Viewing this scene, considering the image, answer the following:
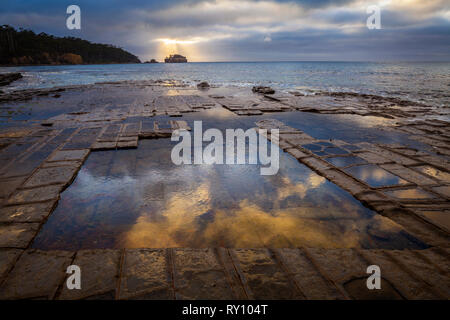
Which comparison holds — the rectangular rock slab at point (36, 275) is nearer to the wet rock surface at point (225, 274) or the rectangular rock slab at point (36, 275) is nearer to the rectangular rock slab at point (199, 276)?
the wet rock surface at point (225, 274)

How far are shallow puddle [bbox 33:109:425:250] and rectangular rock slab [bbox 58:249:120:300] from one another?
195mm

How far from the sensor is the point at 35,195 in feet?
12.5

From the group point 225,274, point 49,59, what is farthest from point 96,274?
point 49,59

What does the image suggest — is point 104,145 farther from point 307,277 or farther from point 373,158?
point 373,158

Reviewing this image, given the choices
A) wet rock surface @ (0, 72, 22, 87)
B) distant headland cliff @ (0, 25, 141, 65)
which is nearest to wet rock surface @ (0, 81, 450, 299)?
wet rock surface @ (0, 72, 22, 87)

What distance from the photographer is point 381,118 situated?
395 inches

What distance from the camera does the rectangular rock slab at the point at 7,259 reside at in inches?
94.2

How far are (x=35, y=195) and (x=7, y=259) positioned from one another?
1561mm

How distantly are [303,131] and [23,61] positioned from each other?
111628 millimetres

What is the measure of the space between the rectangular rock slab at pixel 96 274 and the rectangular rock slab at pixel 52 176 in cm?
220

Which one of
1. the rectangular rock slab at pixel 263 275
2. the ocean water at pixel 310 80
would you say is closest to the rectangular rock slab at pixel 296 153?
the rectangular rock slab at pixel 263 275
